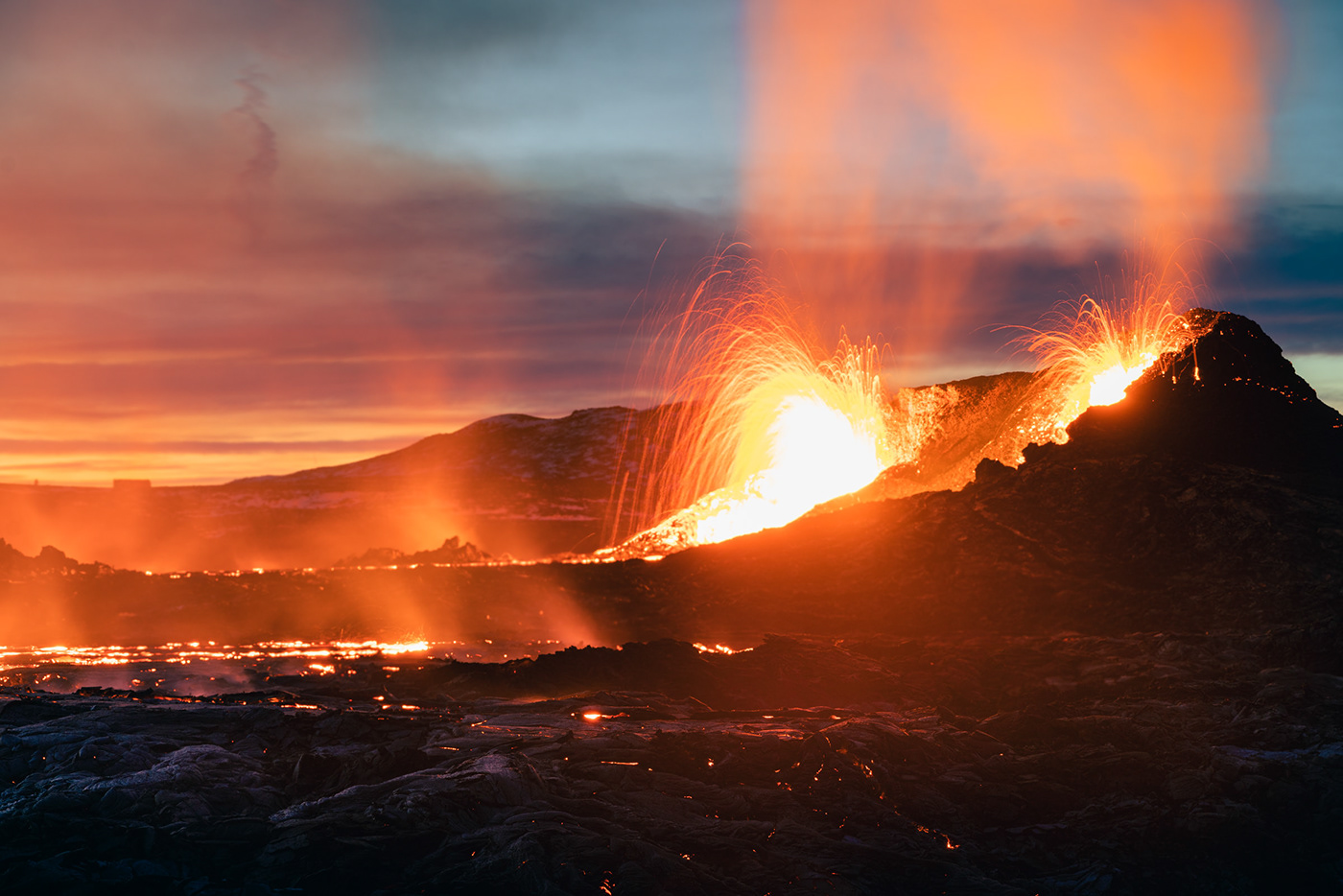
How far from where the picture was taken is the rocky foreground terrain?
39.4 ft

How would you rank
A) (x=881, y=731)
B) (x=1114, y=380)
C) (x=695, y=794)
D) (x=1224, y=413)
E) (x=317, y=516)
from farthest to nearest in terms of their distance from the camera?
Result: (x=317, y=516), (x=1114, y=380), (x=1224, y=413), (x=881, y=731), (x=695, y=794)

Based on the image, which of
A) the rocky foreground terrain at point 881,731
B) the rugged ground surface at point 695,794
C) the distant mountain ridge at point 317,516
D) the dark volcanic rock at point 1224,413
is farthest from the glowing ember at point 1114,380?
the distant mountain ridge at point 317,516

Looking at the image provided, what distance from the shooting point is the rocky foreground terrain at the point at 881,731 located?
473 inches

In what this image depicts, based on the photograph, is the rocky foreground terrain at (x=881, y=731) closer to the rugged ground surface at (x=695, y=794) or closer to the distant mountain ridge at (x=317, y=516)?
the rugged ground surface at (x=695, y=794)

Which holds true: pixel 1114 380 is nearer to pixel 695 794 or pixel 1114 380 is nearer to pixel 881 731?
pixel 881 731

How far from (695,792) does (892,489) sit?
29995 mm

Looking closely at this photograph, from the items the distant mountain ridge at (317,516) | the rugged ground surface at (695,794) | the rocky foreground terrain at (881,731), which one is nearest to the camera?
the rugged ground surface at (695,794)

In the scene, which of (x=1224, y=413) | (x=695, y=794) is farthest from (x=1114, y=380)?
(x=695, y=794)

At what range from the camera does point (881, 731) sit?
16.3 m

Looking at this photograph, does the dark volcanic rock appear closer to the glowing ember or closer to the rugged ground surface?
the glowing ember

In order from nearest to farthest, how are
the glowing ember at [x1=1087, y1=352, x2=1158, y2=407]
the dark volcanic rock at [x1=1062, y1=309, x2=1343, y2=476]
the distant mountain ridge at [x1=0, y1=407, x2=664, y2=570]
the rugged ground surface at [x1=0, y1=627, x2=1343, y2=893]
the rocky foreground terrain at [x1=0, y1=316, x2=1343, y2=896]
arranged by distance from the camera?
the rugged ground surface at [x1=0, y1=627, x2=1343, y2=893] → the rocky foreground terrain at [x1=0, y1=316, x2=1343, y2=896] → the dark volcanic rock at [x1=1062, y1=309, x2=1343, y2=476] → the glowing ember at [x1=1087, y1=352, x2=1158, y2=407] → the distant mountain ridge at [x1=0, y1=407, x2=664, y2=570]

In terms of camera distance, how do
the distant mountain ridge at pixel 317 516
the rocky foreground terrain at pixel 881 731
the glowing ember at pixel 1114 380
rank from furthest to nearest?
1. the distant mountain ridge at pixel 317 516
2. the glowing ember at pixel 1114 380
3. the rocky foreground terrain at pixel 881 731

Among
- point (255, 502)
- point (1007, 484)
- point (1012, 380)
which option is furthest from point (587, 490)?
point (1007, 484)

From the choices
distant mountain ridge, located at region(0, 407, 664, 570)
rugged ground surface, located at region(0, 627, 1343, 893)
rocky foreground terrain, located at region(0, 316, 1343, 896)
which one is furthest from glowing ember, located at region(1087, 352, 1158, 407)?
distant mountain ridge, located at region(0, 407, 664, 570)
